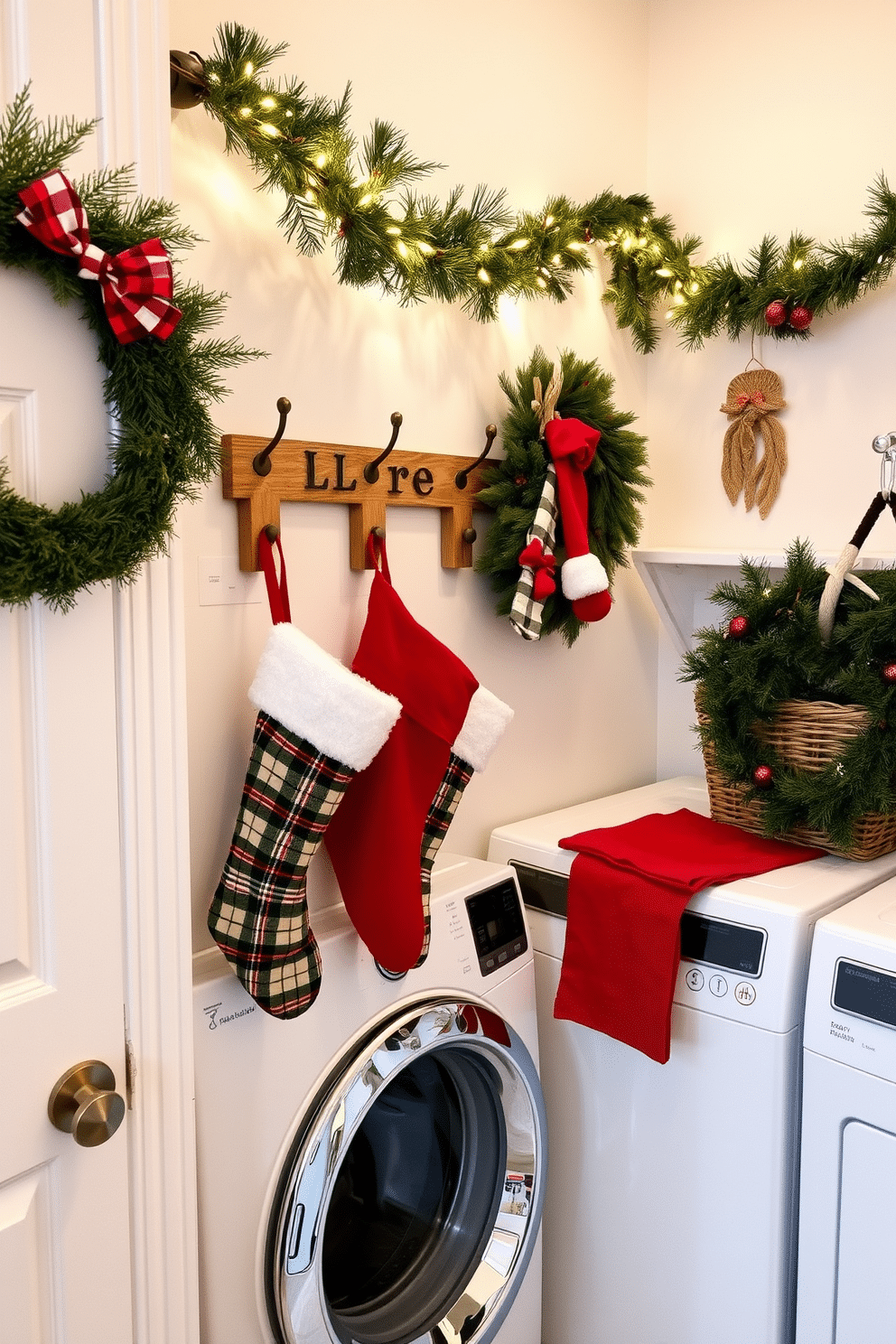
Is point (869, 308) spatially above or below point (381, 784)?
→ above

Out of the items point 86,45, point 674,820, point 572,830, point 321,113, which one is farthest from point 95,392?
point 674,820

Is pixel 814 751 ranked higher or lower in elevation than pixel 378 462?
lower

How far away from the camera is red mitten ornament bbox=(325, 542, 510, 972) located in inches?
52.0

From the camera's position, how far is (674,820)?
1.79 meters

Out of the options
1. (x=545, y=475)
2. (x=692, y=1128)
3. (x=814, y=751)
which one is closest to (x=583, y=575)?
(x=545, y=475)

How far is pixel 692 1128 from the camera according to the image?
150 cm

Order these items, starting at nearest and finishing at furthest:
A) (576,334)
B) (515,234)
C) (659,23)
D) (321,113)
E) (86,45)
A: 1. (86,45)
2. (321,113)
3. (515,234)
4. (576,334)
5. (659,23)

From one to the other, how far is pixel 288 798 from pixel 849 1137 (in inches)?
33.6

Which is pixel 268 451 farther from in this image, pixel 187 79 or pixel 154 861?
pixel 154 861

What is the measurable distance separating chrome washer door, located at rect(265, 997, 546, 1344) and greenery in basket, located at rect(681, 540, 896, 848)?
0.56m

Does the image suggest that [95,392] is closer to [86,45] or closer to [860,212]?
[86,45]

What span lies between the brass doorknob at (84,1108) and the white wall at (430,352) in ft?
1.19

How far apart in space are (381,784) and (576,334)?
1.06 m

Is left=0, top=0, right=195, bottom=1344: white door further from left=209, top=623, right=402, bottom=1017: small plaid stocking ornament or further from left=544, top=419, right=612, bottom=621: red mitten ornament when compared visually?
left=544, top=419, right=612, bottom=621: red mitten ornament
